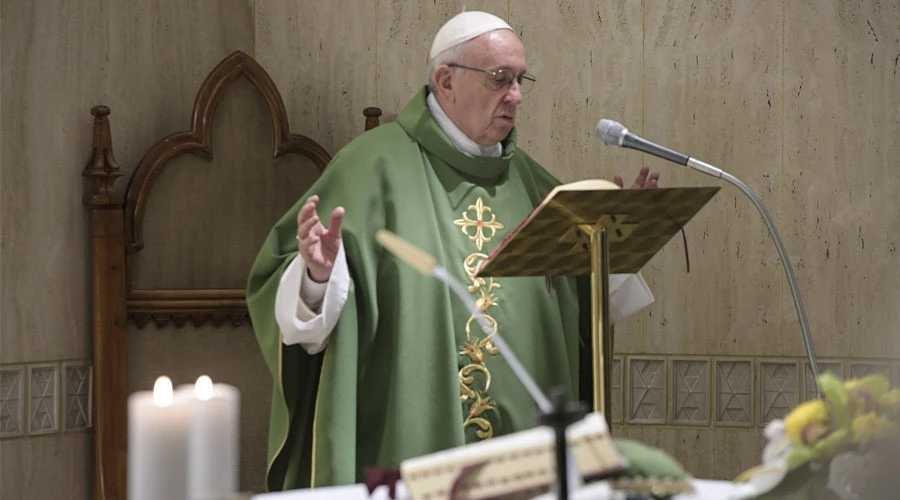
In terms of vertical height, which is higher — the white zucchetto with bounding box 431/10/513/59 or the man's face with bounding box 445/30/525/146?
the white zucchetto with bounding box 431/10/513/59

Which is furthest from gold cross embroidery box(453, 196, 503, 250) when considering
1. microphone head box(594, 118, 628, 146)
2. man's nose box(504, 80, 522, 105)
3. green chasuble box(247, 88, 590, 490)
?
microphone head box(594, 118, 628, 146)

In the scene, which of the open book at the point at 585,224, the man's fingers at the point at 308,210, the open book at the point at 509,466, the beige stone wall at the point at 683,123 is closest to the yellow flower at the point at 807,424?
the open book at the point at 509,466

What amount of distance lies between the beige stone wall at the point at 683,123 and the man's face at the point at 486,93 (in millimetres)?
1027

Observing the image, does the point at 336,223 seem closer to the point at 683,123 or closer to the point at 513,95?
the point at 513,95

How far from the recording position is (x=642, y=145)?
3.17 metres

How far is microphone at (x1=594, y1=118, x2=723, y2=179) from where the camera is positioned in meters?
3.13

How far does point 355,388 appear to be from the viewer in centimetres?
373

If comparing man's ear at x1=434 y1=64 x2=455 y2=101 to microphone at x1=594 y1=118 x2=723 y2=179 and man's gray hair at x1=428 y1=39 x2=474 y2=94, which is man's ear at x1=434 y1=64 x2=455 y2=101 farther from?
microphone at x1=594 y1=118 x2=723 y2=179

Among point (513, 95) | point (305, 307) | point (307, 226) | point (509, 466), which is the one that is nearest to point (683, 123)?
point (513, 95)

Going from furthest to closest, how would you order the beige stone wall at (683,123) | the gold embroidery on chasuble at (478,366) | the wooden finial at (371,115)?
the wooden finial at (371,115)
the beige stone wall at (683,123)
the gold embroidery on chasuble at (478,366)

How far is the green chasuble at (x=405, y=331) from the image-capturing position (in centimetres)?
376

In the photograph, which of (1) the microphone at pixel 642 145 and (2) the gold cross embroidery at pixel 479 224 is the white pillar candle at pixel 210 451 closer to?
(1) the microphone at pixel 642 145

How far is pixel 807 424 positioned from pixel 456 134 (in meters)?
2.54

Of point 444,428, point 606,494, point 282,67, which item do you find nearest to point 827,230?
point 444,428
